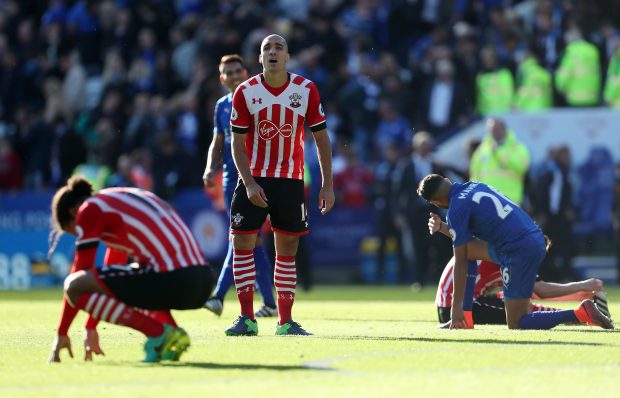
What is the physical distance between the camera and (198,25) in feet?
87.8

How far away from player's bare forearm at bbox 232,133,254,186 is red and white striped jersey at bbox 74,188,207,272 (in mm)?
2172

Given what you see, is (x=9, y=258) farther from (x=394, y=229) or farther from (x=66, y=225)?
(x=66, y=225)

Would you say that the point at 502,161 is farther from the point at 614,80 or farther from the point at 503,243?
the point at 503,243

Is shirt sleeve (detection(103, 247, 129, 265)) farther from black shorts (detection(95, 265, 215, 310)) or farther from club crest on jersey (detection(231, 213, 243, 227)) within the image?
club crest on jersey (detection(231, 213, 243, 227))

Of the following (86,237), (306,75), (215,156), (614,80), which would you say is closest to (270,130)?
(215,156)

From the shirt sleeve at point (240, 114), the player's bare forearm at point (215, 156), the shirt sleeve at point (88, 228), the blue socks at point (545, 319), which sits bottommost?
the blue socks at point (545, 319)

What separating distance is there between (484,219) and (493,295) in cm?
145

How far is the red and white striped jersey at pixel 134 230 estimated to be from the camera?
8.48 meters

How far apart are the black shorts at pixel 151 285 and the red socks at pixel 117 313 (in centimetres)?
10

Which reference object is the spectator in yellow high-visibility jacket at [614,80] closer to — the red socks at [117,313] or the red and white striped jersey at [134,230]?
the red and white striped jersey at [134,230]

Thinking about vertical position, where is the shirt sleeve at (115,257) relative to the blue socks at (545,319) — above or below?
above

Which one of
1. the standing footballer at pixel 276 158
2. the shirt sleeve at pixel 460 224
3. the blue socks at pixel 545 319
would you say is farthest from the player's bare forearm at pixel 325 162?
the blue socks at pixel 545 319

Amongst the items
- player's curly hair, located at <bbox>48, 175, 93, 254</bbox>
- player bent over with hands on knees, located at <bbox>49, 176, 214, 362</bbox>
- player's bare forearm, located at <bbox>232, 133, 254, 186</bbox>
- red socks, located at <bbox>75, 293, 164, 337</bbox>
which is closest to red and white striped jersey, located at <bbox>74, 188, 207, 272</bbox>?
player bent over with hands on knees, located at <bbox>49, 176, 214, 362</bbox>

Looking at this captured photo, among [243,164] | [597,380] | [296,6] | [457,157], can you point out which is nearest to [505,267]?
[243,164]
